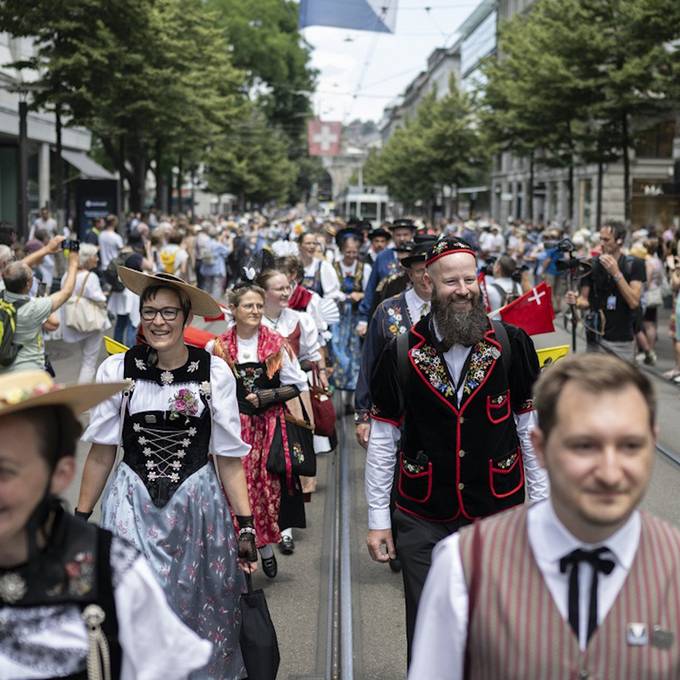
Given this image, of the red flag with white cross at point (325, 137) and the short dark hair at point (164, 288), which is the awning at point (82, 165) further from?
the short dark hair at point (164, 288)

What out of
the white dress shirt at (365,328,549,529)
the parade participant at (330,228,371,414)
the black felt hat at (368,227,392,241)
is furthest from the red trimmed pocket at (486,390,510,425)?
the black felt hat at (368,227,392,241)

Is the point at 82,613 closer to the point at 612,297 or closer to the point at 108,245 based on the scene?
the point at 612,297

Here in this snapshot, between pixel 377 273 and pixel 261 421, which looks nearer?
pixel 261 421

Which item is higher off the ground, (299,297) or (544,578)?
(299,297)

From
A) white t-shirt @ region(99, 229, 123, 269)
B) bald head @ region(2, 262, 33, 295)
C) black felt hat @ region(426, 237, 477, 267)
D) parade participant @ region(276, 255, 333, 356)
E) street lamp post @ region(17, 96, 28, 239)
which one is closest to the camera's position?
black felt hat @ region(426, 237, 477, 267)

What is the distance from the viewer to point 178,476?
4.55 metres

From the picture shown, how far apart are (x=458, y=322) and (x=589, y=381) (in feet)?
6.41

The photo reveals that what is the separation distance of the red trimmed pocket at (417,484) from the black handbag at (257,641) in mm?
768

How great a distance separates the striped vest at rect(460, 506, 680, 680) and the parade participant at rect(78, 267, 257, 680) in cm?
239

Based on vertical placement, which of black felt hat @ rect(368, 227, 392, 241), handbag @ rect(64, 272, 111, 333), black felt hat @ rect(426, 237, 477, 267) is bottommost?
handbag @ rect(64, 272, 111, 333)

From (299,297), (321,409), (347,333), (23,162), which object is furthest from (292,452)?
(23,162)

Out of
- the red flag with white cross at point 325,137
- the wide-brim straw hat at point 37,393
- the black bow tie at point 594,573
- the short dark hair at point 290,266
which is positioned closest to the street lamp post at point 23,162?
the short dark hair at point 290,266

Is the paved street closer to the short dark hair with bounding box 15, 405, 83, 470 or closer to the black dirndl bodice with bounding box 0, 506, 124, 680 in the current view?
the black dirndl bodice with bounding box 0, 506, 124, 680

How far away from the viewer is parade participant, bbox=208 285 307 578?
649 centimetres
